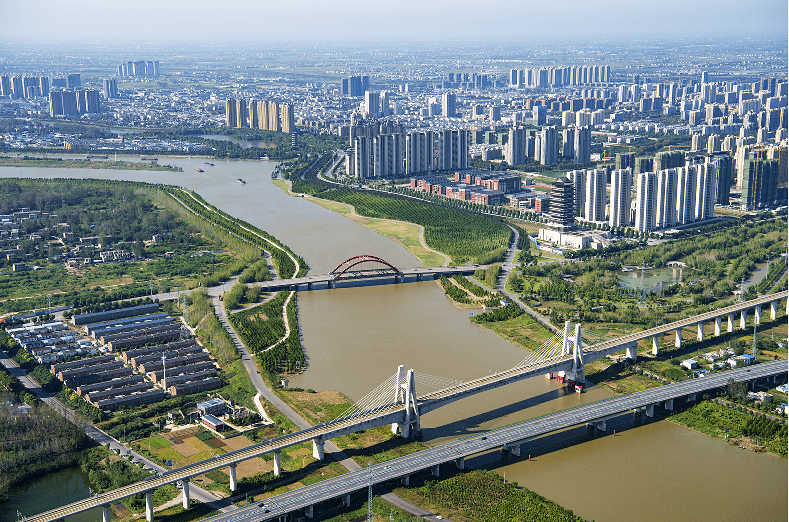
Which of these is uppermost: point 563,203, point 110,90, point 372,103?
point 110,90

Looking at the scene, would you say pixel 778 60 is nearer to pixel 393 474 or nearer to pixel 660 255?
pixel 660 255

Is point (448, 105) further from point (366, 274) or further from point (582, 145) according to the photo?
point (366, 274)

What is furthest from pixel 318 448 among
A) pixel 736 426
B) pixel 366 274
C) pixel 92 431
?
pixel 366 274

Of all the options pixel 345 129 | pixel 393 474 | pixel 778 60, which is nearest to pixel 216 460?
pixel 393 474

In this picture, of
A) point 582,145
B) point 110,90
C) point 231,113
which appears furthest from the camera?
point 110,90

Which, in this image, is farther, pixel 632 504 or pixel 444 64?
pixel 444 64

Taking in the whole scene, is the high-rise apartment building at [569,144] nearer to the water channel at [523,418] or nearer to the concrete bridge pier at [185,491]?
the water channel at [523,418]

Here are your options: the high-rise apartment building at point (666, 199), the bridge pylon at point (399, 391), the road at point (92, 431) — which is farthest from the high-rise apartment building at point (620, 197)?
the road at point (92, 431)
